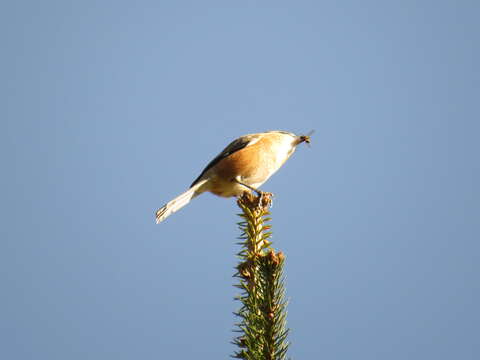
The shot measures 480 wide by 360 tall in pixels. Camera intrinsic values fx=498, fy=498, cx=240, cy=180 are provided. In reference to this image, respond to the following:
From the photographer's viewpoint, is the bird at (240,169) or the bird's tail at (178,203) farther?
the bird at (240,169)

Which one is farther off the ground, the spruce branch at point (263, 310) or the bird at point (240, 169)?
the bird at point (240, 169)

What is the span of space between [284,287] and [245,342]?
333 millimetres

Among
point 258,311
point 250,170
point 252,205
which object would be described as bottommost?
point 258,311

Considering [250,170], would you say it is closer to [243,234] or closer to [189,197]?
[189,197]

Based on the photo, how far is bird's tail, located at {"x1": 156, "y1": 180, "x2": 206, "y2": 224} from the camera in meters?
5.34

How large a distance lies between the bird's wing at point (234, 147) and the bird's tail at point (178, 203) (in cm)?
26

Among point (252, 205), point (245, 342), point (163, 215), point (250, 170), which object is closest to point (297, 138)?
point (250, 170)

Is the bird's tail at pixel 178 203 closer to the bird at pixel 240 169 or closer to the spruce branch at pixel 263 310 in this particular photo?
the bird at pixel 240 169

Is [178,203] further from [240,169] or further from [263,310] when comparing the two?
[263,310]

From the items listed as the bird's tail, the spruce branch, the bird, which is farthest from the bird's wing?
the spruce branch

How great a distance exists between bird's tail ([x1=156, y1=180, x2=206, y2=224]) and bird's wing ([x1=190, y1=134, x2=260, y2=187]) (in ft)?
0.85

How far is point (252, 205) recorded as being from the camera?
3.33 metres

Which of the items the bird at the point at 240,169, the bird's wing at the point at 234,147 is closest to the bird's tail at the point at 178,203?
the bird at the point at 240,169

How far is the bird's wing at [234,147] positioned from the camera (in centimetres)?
638
